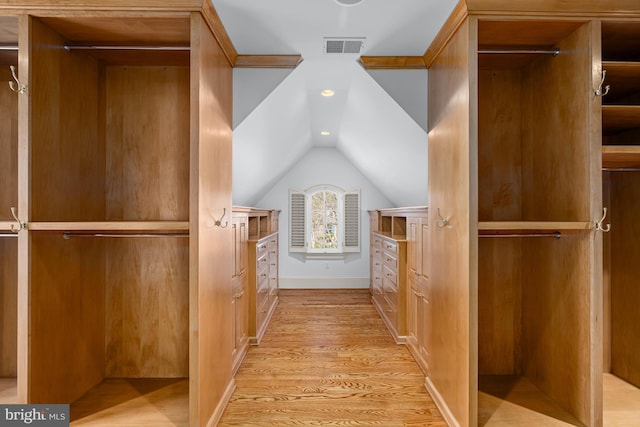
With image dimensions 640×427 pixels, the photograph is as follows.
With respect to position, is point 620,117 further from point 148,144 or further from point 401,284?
point 148,144

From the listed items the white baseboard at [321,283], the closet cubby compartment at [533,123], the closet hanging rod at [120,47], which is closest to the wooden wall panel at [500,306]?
the closet cubby compartment at [533,123]

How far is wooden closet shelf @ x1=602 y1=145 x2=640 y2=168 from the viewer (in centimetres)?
169

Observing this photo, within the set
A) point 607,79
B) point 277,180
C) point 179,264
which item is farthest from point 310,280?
point 607,79

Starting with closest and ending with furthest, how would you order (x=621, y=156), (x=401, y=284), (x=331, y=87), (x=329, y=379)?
(x=621, y=156)
(x=329, y=379)
(x=331, y=87)
(x=401, y=284)

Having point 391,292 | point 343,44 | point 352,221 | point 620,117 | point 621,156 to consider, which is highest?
point 343,44

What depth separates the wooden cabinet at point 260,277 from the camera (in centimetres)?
327

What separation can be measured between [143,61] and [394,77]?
1739mm

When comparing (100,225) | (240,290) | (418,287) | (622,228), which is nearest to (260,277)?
(240,290)

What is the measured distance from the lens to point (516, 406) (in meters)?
1.94

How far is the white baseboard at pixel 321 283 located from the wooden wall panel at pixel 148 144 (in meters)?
3.74

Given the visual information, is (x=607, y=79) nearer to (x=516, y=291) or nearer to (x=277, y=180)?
(x=516, y=291)

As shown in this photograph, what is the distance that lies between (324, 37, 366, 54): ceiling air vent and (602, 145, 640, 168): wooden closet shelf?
154 cm

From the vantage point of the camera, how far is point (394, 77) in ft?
8.48

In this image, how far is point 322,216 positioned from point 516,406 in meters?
4.20
